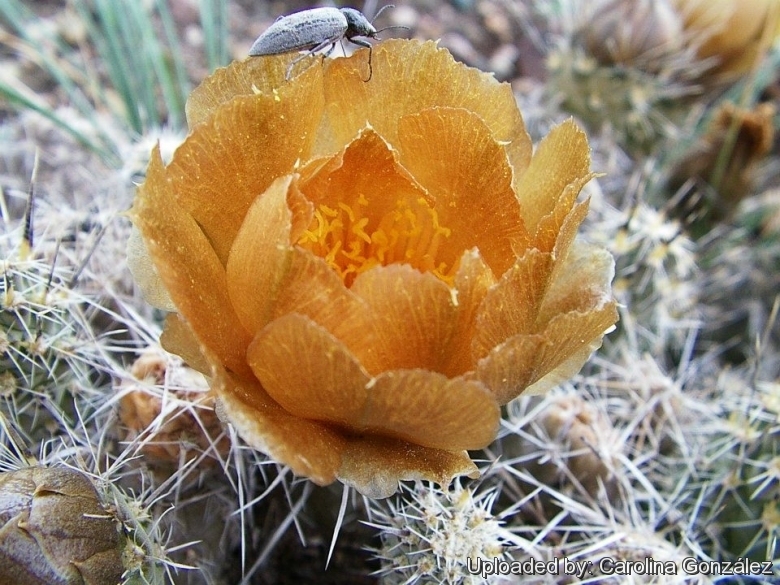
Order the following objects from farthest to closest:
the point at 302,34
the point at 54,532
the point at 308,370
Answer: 1. the point at 302,34
2. the point at 54,532
3. the point at 308,370

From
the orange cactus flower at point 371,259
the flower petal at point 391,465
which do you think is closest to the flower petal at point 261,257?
the orange cactus flower at point 371,259

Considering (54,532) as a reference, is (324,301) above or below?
above

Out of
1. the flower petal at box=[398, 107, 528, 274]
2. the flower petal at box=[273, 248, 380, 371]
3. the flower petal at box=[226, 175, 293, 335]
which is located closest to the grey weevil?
the flower petal at box=[398, 107, 528, 274]

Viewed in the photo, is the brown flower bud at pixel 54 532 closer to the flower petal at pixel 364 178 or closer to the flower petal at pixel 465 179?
the flower petal at pixel 364 178

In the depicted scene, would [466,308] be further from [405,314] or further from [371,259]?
[371,259]

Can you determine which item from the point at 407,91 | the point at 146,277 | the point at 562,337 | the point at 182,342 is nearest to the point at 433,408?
the point at 562,337

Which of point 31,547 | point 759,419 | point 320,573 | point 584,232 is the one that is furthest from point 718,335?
point 31,547

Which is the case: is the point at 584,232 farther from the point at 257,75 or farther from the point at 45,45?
the point at 45,45
